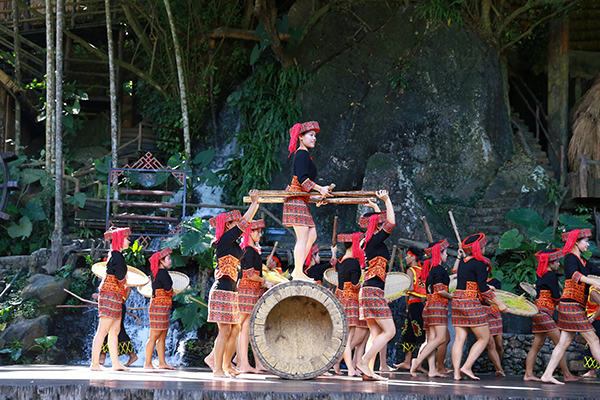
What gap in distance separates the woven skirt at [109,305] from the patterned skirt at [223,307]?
4.67ft

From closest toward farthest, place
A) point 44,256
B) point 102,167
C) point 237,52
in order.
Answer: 1. point 44,256
2. point 102,167
3. point 237,52

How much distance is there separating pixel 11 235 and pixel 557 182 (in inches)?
455

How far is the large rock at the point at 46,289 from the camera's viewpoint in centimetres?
1145

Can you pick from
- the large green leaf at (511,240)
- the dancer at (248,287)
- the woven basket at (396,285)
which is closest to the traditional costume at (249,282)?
the dancer at (248,287)

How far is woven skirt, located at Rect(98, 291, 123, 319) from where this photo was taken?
7.37 metres

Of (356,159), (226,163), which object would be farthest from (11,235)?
(356,159)

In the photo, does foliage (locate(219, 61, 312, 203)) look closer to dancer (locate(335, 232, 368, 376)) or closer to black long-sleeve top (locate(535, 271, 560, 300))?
dancer (locate(335, 232, 368, 376))

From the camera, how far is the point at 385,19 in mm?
15102

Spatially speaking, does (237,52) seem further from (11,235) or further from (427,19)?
(11,235)

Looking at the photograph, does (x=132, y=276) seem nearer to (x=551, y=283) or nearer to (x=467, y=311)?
(x=467, y=311)

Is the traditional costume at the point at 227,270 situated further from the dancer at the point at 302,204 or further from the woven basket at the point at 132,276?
the woven basket at the point at 132,276

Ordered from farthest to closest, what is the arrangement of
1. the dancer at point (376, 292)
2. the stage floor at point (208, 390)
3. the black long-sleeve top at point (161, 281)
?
1. the black long-sleeve top at point (161, 281)
2. the dancer at point (376, 292)
3. the stage floor at point (208, 390)

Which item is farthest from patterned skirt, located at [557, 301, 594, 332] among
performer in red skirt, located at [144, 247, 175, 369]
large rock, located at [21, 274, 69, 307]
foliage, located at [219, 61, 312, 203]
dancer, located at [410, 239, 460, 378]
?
large rock, located at [21, 274, 69, 307]

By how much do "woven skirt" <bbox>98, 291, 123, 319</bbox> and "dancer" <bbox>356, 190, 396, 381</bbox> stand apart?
9.45 feet
